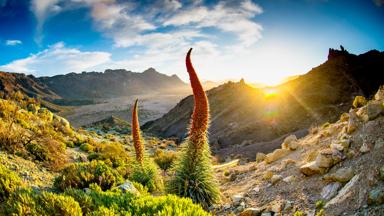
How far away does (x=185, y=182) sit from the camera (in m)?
6.33

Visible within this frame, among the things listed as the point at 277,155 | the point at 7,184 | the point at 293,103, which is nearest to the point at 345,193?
the point at 277,155

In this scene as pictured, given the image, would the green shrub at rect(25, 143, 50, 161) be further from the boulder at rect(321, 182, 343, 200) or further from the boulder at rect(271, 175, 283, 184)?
the boulder at rect(321, 182, 343, 200)

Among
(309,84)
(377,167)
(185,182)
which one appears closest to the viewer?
(377,167)

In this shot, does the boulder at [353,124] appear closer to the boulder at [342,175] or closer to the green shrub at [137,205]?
the boulder at [342,175]

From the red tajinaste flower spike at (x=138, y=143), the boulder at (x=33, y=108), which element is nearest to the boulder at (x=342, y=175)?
the red tajinaste flower spike at (x=138, y=143)

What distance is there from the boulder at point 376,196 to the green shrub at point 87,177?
5.74m

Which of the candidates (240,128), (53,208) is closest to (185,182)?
(53,208)

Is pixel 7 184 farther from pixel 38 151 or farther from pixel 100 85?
pixel 100 85

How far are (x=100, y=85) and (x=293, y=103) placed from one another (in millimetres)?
154690

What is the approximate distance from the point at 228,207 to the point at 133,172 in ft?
10.8

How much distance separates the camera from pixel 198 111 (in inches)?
234

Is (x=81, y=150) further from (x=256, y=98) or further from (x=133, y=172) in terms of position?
(x=256, y=98)

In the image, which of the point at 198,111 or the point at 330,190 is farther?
the point at 198,111

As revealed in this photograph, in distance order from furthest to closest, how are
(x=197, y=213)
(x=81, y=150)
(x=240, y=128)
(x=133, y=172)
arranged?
(x=240, y=128) < (x=81, y=150) < (x=133, y=172) < (x=197, y=213)
